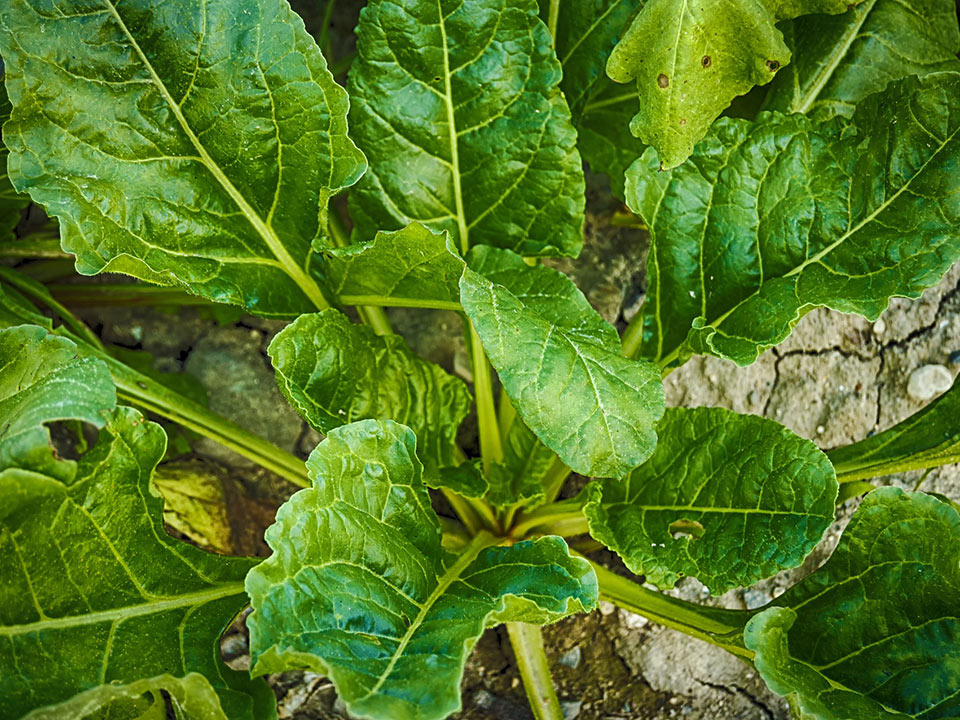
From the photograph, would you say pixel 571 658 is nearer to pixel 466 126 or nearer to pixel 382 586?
pixel 382 586

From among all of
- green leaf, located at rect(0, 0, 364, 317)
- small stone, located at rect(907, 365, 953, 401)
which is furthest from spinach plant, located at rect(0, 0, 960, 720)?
small stone, located at rect(907, 365, 953, 401)

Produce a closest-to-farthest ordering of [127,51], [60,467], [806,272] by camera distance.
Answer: [60,467] → [127,51] → [806,272]

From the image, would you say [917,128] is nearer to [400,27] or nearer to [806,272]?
[806,272]

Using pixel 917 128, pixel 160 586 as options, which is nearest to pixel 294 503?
pixel 160 586

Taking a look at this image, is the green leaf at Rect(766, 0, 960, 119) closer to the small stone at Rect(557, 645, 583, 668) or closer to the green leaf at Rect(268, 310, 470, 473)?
the green leaf at Rect(268, 310, 470, 473)

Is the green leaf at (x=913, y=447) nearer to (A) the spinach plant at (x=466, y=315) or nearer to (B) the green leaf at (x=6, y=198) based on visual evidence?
(A) the spinach plant at (x=466, y=315)

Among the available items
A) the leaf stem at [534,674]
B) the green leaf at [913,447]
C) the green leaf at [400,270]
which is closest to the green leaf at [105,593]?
the green leaf at [400,270]
